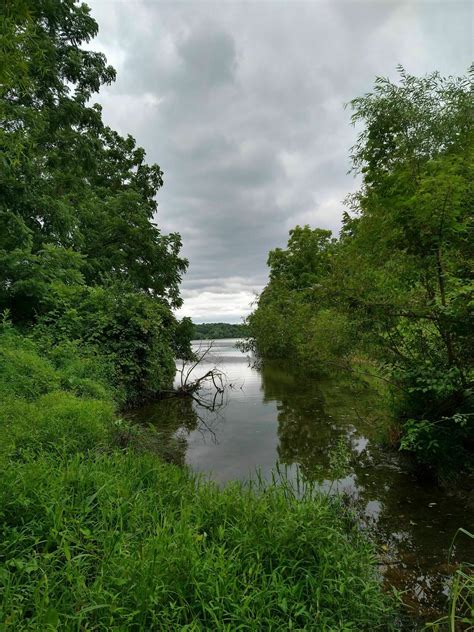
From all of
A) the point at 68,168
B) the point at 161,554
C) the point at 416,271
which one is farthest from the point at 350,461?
the point at 68,168

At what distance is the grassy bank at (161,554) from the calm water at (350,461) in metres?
0.63

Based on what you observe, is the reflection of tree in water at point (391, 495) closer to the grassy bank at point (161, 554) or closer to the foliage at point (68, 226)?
the grassy bank at point (161, 554)

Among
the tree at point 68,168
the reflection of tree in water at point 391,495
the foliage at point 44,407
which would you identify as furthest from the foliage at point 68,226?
the reflection of tree in water at point 391,495

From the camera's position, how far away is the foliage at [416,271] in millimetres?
4633

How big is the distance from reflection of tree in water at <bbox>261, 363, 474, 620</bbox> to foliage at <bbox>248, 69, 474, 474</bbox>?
0.71 m

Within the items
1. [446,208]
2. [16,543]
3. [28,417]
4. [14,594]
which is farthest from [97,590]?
[446,208]

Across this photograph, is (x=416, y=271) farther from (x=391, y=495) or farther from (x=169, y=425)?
(x=169, y=425)

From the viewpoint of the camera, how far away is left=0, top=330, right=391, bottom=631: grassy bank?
88.7 inches

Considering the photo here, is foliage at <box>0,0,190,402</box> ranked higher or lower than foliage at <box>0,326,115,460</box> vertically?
higher

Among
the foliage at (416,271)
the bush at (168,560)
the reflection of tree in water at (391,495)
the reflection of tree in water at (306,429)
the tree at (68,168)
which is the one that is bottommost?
the reflection of tree in water at (306,429)

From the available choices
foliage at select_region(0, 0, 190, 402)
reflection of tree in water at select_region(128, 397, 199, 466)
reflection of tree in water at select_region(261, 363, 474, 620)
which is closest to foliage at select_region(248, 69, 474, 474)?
reflection of tree in water at select_region(261, 363, 474, 620)

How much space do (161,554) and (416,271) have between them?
4.61 metres

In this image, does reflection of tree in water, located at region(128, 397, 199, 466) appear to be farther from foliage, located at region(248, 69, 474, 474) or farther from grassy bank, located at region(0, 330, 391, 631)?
foliage, located at region(248, 69, 474, 474)

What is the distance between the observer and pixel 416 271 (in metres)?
4.98
